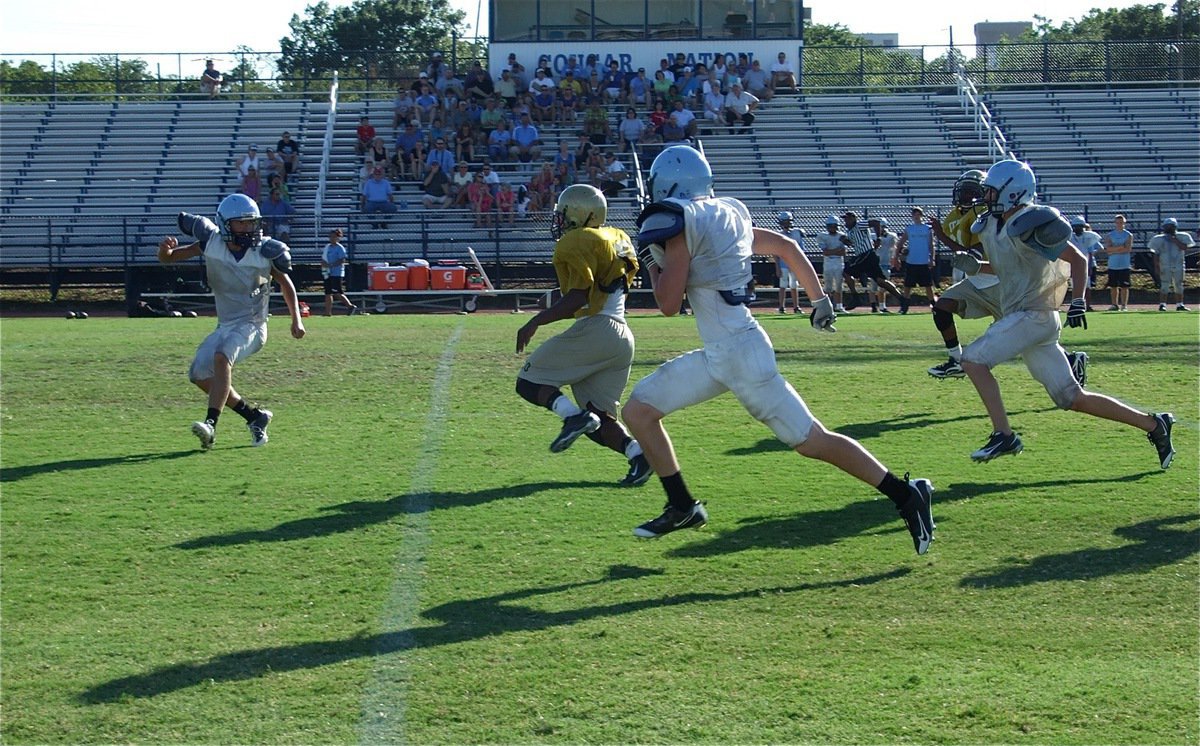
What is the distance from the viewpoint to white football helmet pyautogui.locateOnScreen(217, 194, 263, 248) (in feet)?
29.3

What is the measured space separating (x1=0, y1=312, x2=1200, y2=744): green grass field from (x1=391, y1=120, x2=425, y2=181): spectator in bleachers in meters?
19.8

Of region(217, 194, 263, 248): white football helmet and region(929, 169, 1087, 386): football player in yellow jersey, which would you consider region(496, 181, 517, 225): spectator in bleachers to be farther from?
region(217, 194, 263, 248): white football helmet

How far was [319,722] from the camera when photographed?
12.9ft

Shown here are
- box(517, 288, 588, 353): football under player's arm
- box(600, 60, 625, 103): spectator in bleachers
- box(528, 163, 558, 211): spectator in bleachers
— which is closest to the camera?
box(517, 288, 588, 353): football under player's arm

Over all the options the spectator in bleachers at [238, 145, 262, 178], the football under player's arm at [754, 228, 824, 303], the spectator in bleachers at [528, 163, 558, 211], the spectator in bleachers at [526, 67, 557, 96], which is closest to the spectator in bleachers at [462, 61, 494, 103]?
the spectator in bleachers at [526, 67, 557, 96]

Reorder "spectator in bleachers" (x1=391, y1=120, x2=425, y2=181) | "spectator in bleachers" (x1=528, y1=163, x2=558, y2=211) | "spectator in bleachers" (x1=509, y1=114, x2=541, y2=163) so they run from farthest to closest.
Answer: "spectator in bleachers" (x1=509, y1=114, x2=541, y2=163), "spectator in bleachers" (x1=391, y1=120, x2=425, y2=181), "spectator in bleachers" (x1=528, y1=163, x2=558, y2=211)

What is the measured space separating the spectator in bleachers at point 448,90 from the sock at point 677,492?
26.1 metres

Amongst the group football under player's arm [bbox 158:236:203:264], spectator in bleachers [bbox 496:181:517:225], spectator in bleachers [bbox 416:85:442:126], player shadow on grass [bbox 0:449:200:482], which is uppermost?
spectator in bleachers [bbox 416:85:442:126]

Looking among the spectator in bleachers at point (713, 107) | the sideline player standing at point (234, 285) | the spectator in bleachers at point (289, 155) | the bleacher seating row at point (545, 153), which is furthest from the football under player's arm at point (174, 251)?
the spectator in bleachers at point (713, 107)

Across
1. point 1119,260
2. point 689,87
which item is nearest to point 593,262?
point 1119,260

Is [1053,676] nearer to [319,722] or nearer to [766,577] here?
[766,577]

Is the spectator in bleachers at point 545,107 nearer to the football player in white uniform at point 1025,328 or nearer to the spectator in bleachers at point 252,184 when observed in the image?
the spectator in bleachers at point 252,184

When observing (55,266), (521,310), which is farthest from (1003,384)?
(55,266)

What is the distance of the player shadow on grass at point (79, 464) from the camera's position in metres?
7.88
